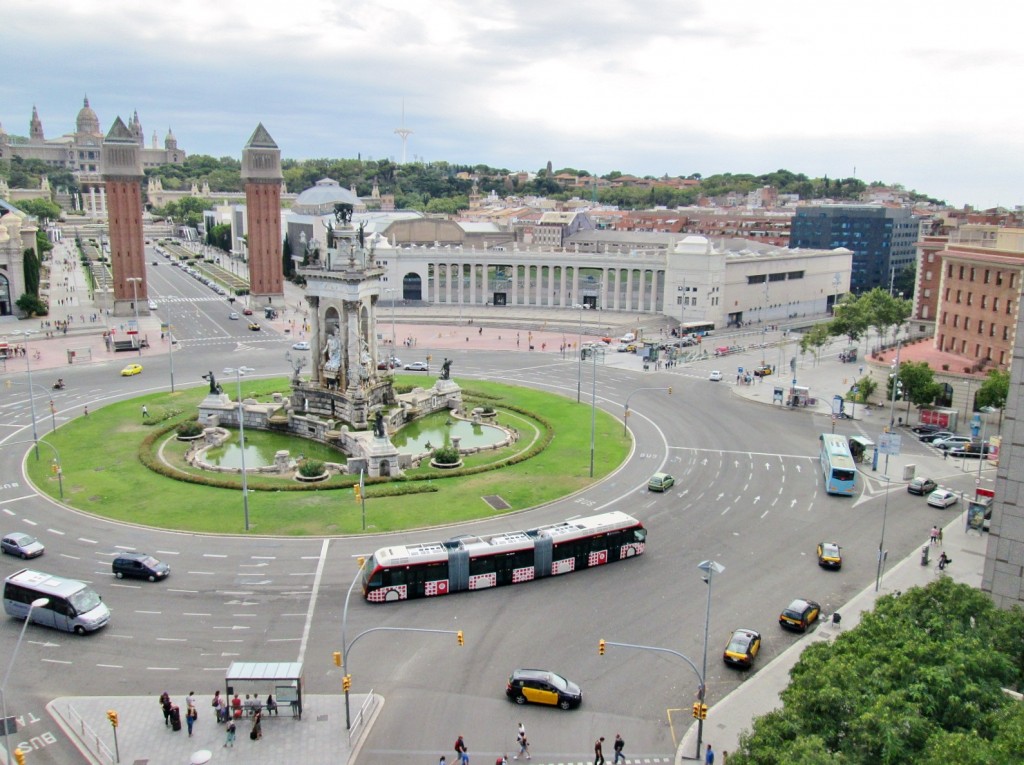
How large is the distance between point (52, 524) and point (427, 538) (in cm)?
2334

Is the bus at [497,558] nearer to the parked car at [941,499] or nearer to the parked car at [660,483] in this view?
the parked car at [660,483]

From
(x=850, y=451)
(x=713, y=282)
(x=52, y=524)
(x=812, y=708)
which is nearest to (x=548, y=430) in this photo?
(x=850, y=451)

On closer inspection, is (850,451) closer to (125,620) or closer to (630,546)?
(630,546)

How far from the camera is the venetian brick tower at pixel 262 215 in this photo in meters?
152

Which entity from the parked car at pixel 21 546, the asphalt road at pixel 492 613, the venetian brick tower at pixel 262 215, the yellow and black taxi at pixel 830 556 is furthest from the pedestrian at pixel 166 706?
the venetian brick tower at pixel 262 215

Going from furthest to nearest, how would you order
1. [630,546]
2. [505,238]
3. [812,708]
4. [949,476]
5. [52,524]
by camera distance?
[505,238] → [949,476] → [52,524] → [630,546] → [812,708]

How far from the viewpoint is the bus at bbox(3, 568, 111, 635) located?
3891 cm

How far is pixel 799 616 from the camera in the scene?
132ft

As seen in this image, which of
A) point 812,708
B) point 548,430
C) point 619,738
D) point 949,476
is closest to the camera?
point 812,708

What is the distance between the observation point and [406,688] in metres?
35.3

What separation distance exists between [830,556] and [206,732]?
110 feet

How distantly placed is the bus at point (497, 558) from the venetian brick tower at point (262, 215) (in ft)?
379

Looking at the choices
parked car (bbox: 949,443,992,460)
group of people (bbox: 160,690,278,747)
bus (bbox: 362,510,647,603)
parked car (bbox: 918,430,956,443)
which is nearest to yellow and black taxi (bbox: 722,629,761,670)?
bus (bbox: 362,510,647,603)

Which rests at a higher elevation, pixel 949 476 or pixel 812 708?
pixel 812 708
